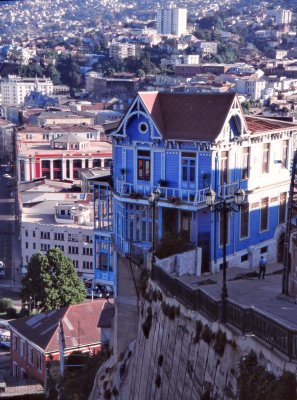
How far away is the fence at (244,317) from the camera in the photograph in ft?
35.5

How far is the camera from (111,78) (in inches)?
5153

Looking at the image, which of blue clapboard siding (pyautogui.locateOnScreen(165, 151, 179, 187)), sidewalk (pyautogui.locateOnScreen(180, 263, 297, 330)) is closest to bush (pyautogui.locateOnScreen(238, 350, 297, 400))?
sidewalk (pyautogui.locateOnScreen(180, 263, 297, 330))

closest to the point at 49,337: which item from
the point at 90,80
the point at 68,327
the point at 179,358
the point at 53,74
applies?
the point at 68,327

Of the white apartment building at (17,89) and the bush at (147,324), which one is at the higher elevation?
the bush at (147,324)

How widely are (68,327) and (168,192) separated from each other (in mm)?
14093

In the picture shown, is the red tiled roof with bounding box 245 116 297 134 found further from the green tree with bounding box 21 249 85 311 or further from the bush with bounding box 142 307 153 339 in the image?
the green tree with bounding box 21 249 85 311

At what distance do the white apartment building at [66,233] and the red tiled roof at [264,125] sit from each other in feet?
86.7

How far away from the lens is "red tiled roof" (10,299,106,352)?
1207 inches

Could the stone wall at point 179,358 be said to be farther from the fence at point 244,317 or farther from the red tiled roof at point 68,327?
the red tiled roof at point 68,327

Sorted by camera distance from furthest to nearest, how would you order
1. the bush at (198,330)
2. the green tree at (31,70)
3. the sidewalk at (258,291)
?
the green tree at (31,70) → the sidewalk at (258,291) → the bush at (198,330)

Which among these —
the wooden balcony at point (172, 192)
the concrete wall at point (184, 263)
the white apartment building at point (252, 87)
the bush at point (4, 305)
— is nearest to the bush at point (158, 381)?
the concrete wall at point (184, 263)

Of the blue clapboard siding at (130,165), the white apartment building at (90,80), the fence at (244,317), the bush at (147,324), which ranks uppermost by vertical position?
the blue clapboard siding at (130,165)

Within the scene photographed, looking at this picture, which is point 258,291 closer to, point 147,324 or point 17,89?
point 147,324

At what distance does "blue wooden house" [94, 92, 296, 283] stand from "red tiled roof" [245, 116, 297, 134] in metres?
0.05
